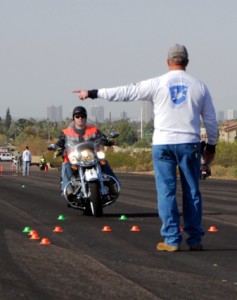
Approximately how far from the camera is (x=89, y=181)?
15.1m

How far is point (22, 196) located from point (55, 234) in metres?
9.89

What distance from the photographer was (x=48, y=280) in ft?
25.4

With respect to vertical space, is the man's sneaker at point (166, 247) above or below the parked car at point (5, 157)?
above

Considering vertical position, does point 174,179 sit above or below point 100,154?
below

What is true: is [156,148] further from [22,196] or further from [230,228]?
[22,196]

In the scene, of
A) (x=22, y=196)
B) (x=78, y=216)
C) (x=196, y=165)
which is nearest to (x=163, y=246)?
(x=196, y=165)

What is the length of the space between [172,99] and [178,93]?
0.08m

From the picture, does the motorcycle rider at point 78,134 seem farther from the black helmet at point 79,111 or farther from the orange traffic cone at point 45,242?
the orange traffic cone at point 45,242

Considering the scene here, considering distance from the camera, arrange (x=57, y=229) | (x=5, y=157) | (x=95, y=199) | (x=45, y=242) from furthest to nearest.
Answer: (x=5, y=157)
(x=95, y=199)
(x=57, y=229)
(x=45, y=242)

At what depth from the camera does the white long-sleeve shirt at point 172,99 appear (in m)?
9.74

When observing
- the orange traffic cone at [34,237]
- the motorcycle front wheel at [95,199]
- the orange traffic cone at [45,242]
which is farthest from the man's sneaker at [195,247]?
the motorcycle front wheel at [95,199]

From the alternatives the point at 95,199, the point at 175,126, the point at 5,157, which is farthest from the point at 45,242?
the point at 5,157

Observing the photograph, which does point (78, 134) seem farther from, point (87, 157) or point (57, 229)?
point (57, 229)

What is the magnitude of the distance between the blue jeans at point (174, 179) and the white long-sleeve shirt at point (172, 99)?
98 millimetres
